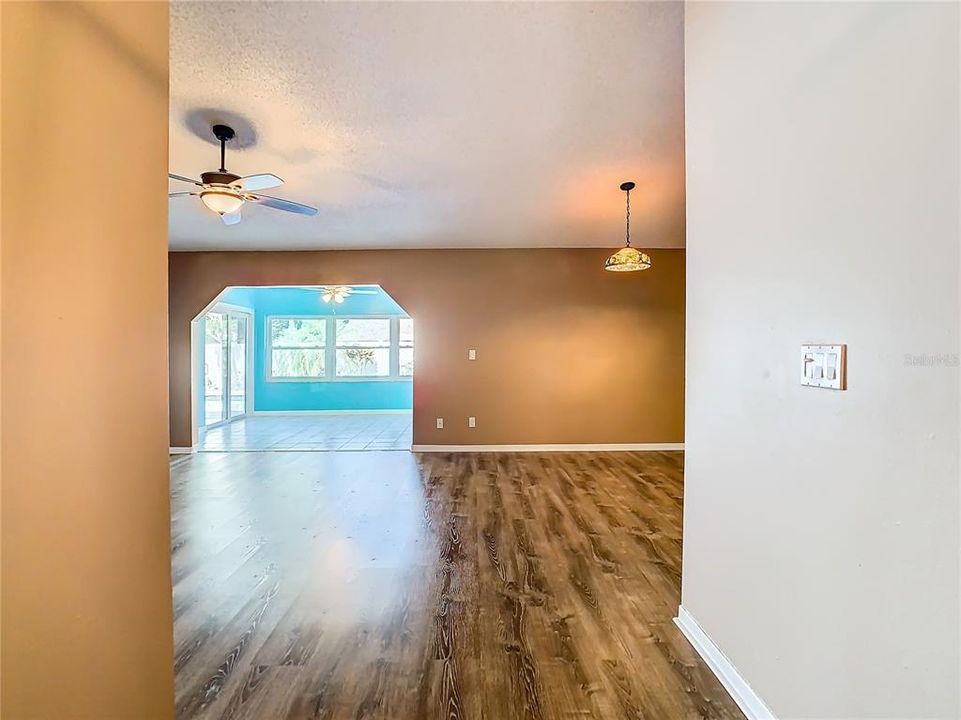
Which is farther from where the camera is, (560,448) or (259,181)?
(560,448)

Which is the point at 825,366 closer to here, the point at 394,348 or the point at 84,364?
the point at 84,364

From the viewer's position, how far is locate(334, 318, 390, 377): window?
880cm

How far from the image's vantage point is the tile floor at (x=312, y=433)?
585cm

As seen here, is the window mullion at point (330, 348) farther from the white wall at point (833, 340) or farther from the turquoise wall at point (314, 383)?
the white wall at point (833, 340)

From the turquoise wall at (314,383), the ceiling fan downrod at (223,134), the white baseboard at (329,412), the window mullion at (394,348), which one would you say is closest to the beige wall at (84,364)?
the ceiling fan downrod at (223,134)

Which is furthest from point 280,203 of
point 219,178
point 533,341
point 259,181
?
point 533,341

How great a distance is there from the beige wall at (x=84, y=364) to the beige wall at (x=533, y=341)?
14.6 ft

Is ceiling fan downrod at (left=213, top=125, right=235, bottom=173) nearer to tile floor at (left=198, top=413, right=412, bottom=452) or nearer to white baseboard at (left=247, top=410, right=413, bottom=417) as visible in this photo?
tile floor at (left=198, top=413, right=412, bottom=452)

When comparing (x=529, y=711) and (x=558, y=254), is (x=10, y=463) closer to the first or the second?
(x=529, y=711)

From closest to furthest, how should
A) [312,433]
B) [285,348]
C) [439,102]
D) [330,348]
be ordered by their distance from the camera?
[439,102], [312,433], [285,348], [330,348]

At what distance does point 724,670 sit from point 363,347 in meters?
8.07

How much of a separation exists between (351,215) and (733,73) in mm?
3475

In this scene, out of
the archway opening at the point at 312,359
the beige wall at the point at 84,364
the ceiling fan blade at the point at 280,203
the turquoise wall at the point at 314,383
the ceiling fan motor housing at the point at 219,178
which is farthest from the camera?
the turquoise wall at the point at 314,383

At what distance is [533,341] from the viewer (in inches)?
216
